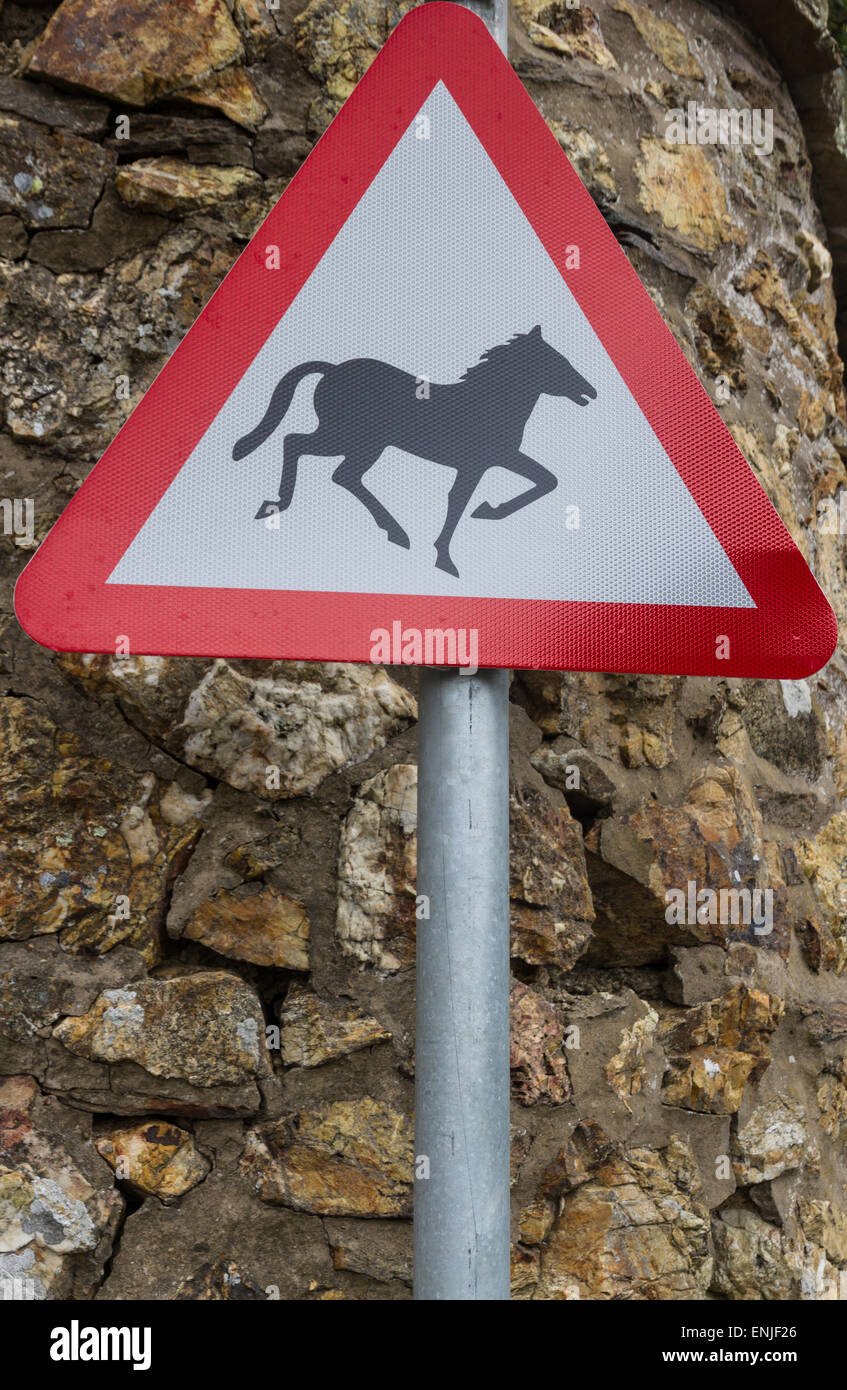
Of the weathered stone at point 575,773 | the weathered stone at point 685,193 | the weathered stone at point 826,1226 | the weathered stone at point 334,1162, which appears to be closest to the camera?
the weathered stone at point 334,1162

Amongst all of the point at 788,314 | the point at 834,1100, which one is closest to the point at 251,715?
the point at 834,1100

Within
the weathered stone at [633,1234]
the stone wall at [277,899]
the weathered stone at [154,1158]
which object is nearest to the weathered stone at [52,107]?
the stone wall at [277,899]

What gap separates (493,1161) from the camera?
715 millimetres

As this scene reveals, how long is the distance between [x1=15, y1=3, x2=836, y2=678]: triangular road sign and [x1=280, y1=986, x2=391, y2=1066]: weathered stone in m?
0.62

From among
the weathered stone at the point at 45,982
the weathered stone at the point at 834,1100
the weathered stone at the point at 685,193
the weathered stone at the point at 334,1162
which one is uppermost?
the weathered stone at the point at 685,193

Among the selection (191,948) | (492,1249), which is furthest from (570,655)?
(191,948)

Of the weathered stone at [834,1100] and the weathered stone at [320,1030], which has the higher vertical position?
the weathered stone at [320,1030]

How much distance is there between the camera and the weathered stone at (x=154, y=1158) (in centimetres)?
119

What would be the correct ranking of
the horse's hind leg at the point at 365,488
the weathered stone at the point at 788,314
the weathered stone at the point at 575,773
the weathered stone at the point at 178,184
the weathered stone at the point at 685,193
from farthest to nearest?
the weathered stone at the point at 788,314 < the weathered stone at the point at 685,193 < the weathered stone at the point at 575,773 < the weathered stone at the point at 178,184 < the horse's hind leg at the point at 365,488

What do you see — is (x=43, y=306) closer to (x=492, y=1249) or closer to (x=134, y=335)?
(x=134, y=335)

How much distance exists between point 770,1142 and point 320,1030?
71 centimetres

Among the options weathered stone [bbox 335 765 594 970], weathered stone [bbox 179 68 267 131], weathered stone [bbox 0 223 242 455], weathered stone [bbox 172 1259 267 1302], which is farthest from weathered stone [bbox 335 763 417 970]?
weathered stone [bbox 179 68 267 131]

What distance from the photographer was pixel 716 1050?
1.50 meters

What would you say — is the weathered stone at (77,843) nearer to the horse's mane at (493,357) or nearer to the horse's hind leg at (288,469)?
the horse's hind leg at (288,469)
